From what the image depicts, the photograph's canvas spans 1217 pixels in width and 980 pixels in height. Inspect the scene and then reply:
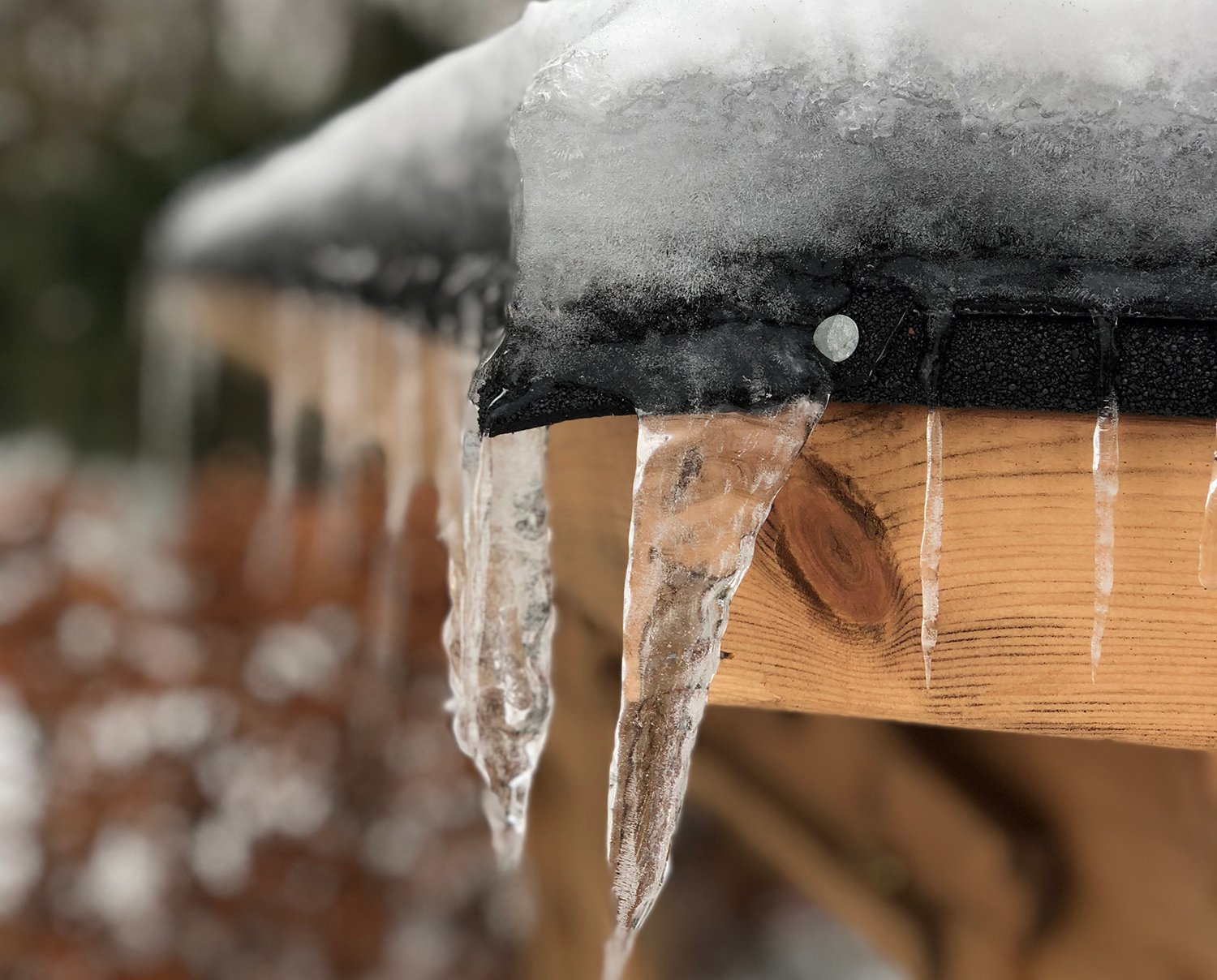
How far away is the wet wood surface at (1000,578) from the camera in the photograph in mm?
740

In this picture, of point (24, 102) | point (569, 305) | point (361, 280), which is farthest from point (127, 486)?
point (569, 305)

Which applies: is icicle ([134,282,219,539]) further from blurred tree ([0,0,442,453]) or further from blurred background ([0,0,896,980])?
blurred background ([0,0,896,980])

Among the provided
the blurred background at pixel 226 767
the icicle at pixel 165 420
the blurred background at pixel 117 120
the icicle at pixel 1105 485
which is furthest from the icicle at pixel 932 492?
the blurred background at pixel 117 120

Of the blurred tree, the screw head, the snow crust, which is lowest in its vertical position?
the screw head

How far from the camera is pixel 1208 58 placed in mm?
658

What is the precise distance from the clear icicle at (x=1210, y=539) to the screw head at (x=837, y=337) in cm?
25

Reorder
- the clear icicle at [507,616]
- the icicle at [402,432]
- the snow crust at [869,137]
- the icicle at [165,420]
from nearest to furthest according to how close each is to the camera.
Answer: the snow crust at [869,137] → the clear icicle at [507,616] → the icicle at [402,432] → the icicle at [165,420]

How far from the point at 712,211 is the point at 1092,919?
133 centimetres

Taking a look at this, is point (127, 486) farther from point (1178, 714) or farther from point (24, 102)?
point (1178, 714)

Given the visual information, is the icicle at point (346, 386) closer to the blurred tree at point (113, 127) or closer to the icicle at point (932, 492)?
the icicle at point (932, 492)

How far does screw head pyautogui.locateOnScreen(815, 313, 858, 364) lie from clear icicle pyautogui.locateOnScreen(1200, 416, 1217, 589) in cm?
25

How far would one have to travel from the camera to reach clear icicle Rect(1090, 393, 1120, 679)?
71 centimetres

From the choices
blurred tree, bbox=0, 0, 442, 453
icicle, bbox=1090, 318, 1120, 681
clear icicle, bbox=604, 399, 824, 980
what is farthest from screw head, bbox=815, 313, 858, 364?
blurred tree, bbox=0, 0, 442, 453

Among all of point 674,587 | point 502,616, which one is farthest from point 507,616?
point 674,587
